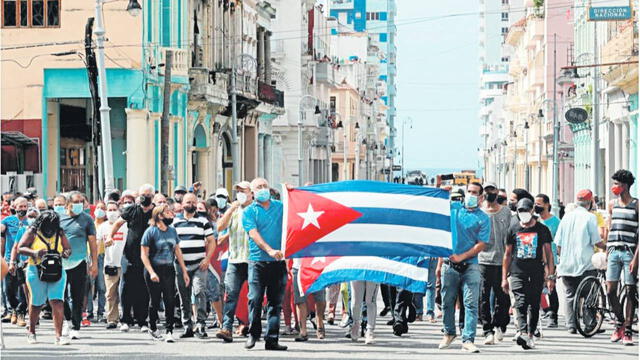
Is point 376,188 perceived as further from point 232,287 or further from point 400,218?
point 232,287

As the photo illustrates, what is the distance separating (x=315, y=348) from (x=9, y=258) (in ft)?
18.1

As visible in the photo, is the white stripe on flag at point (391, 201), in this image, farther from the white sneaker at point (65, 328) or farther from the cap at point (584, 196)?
the white sneaker at point (65, 328)

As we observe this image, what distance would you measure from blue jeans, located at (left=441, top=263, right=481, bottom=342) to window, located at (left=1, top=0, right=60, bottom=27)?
27.3 metres

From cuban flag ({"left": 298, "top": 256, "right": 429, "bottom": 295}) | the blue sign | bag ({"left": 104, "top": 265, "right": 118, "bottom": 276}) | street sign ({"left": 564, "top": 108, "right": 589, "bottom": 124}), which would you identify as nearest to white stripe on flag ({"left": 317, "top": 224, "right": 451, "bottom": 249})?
cuban flag ({"left": 298, "top": 256, "right": 429, "bottom": 295})

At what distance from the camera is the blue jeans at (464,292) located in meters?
15.1

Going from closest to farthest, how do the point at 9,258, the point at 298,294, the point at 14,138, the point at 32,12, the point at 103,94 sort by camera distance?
1. the point at 298,294
2. the point at 9,258
3. the point at 103,94
4. the point at 14,138
5. the point at 32,12

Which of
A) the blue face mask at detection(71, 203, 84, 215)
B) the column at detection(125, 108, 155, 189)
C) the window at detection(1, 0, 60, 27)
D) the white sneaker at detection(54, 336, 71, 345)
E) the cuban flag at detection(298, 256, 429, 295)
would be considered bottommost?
the white sneaker at detection(54, 336, 71, 345)

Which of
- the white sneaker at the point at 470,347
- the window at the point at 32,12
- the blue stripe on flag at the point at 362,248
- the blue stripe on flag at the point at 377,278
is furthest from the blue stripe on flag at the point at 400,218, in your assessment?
the window at the point at 32,12

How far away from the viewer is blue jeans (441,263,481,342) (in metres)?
15.1

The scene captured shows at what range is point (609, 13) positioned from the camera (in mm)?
31938

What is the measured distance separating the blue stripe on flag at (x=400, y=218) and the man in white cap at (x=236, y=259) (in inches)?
53.1

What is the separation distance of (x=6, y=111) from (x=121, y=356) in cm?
2733

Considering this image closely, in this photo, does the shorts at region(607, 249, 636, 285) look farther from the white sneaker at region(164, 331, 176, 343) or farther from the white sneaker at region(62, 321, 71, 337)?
the white sneaker at region(62, 321, 71, 337)

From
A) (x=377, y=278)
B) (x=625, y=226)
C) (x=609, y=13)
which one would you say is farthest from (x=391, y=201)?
(x=609, y=13)
